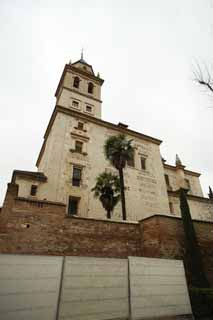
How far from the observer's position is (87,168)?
61.5 feet

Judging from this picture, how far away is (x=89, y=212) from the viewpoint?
1631cm

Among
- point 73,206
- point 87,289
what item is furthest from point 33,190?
point 87,289

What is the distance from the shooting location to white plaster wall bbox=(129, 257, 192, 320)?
19.2ft

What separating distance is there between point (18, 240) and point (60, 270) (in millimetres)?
4162

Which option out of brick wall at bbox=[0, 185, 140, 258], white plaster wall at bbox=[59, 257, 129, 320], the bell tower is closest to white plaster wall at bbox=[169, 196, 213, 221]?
brick wall at bbox=[0, 185, 140, 258]

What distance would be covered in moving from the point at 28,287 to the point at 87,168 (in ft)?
46.4

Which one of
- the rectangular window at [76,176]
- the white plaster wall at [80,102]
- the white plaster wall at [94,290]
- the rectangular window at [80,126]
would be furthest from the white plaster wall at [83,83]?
the white plaster wall at [94,290]

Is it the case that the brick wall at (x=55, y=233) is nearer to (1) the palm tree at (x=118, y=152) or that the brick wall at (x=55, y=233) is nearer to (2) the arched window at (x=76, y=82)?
(1) the palm tree at (x=118, y=152)

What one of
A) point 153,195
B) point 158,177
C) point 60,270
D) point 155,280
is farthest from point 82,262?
point 158,177

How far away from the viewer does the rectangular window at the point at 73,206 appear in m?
16.3

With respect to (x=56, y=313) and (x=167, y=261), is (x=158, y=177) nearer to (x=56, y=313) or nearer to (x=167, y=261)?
(x=167, y=261)

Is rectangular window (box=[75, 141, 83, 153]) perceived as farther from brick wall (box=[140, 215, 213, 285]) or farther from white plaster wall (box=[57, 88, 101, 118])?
brick wall (box=[140, 215, 213, 285])

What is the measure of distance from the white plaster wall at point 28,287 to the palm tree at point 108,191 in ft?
30.4

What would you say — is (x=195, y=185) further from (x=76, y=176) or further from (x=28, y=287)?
(x=28, y=287)
